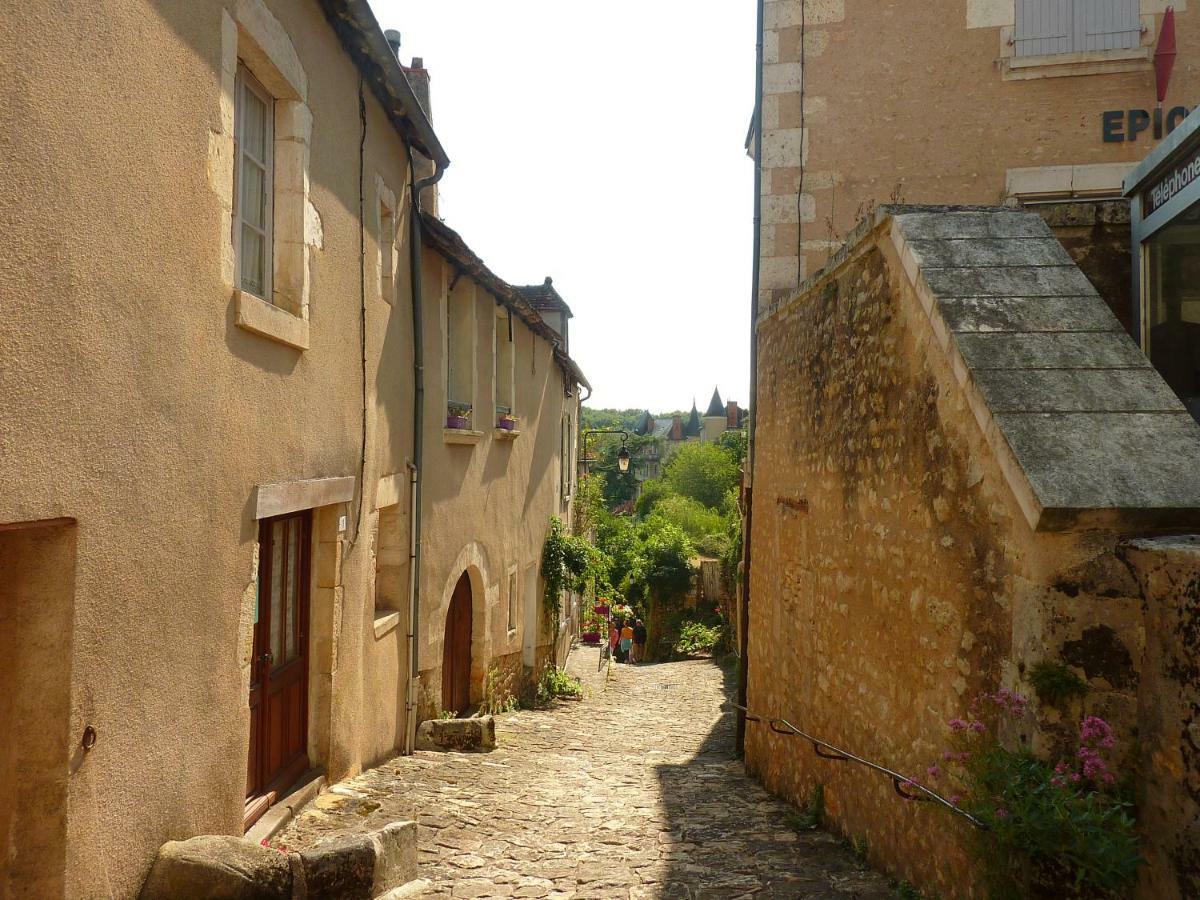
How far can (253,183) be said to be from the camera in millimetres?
4551

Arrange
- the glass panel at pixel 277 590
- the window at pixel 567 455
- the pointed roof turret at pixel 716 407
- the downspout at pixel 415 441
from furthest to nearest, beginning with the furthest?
the pointed roof turret at pixel 716 407 → the window at pixel 567 455 → the downspout at pixel 415 441 → the glass panel at pixel 277 590

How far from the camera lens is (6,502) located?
8.27 feet

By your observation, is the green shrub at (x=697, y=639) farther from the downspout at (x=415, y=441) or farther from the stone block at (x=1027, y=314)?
the stone block at (x=1027, y=314)

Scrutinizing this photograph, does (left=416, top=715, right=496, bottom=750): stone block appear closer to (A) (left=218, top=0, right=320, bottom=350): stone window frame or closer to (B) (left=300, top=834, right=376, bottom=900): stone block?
(B) (left=300, top=834, right=376, bottom=900): stone block

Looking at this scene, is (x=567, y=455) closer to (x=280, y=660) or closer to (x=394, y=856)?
(x=280, y=660)

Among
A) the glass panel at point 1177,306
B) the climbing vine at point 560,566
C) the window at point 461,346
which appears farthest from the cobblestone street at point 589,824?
the climbing vine at point 560,566

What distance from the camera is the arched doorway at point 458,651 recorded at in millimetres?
9266

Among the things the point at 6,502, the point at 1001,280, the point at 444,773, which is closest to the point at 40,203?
the point at 6,502

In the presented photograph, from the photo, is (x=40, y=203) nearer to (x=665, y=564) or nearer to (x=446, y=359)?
(x=446, y=359)

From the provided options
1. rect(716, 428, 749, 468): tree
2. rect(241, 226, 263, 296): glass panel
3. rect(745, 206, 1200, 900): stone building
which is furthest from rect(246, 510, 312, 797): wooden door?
rect(716, 428, 749, 468): tree

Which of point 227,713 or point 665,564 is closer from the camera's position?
point 227,713

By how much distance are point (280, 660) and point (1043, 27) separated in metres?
7.74

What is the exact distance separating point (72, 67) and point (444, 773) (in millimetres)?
5025

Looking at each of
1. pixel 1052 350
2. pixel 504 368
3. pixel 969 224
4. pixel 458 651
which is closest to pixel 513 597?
pixel 458 651
